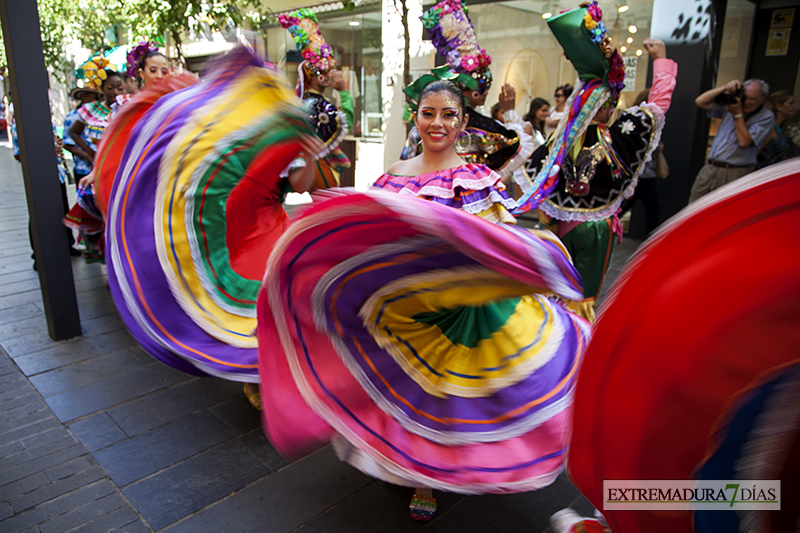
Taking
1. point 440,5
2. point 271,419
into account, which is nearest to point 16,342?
point 271,419

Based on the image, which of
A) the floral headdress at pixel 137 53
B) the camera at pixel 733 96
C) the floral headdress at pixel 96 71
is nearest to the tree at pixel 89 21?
the floral headdress at pixel 96 71

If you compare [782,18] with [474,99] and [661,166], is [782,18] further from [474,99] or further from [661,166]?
[474,99]

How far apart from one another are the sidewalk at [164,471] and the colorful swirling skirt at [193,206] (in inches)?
19.2

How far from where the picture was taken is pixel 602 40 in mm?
3297

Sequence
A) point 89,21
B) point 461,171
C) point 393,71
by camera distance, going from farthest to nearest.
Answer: point 89,21, point 393,71, point 461,171

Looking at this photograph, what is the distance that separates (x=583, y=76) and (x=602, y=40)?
28cm

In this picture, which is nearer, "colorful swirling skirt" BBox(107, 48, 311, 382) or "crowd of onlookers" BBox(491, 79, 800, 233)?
"colorful swirling skirt" BBox(107, 48, 311, 382)

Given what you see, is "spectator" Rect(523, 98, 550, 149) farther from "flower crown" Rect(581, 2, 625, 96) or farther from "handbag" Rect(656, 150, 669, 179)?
"flower crown" Rect(581, 2, 625, 96)

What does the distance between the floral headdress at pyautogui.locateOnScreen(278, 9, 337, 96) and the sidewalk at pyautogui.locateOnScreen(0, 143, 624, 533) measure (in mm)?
2890

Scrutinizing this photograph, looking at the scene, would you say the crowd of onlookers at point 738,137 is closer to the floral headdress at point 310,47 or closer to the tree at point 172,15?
the floral headdress at point 310,47

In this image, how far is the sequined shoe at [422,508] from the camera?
7.25ft

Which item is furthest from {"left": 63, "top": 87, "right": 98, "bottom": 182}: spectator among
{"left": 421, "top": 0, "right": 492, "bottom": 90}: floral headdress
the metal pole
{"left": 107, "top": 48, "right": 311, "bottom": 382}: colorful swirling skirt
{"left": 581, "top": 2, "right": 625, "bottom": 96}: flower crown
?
{"left": 581, "top": 2, "right": 625, "bottom": 96}: flower crown

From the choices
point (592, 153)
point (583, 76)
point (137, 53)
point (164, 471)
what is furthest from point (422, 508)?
point (137, 53)

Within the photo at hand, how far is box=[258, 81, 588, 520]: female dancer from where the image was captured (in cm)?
175
